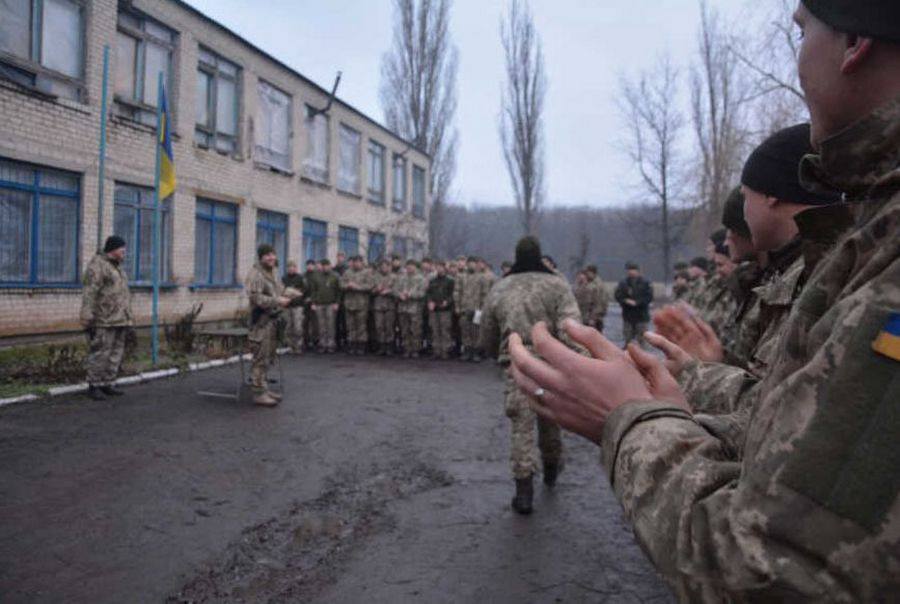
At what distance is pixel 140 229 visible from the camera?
13664 mm

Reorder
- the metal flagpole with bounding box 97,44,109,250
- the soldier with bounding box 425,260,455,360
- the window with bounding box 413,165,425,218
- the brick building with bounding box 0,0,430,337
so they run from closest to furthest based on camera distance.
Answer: the brick building with bounding box 0,0,430,337 → the metal flagpole with bounding box 97,44,109,250 → the soldier with bounding box 425,260,455,360 → the window with bounding box 413,165,425,218

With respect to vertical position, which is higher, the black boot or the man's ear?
the man's ear

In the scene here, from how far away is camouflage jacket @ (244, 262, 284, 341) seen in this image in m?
8.44

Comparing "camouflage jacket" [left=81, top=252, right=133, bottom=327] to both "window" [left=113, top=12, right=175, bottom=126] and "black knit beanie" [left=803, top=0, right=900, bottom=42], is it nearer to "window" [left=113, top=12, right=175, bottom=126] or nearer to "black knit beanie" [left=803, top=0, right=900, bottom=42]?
"window" [left=113, top=12, right=175, bottom=126]

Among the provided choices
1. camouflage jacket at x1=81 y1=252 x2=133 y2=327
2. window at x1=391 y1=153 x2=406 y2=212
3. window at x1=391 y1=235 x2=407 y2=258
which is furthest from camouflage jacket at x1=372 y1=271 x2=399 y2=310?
window at x1=391 y1=153 x2=406 y2=212

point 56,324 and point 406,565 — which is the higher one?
point 56,324

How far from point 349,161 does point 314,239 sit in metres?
4.11

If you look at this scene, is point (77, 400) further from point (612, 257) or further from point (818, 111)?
point (612, 257)

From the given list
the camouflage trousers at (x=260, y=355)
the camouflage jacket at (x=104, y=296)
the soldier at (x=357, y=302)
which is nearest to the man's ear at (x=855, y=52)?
the camouflage trousers at (x=260, y=355)

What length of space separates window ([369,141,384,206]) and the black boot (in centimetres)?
2193

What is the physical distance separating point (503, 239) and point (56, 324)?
5462cm

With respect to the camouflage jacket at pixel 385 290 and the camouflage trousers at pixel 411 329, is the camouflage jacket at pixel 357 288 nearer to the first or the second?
the camouflage jacket at pixel 385 290

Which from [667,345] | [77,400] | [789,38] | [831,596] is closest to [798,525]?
[831,596]

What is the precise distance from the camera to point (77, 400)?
27.2ft
